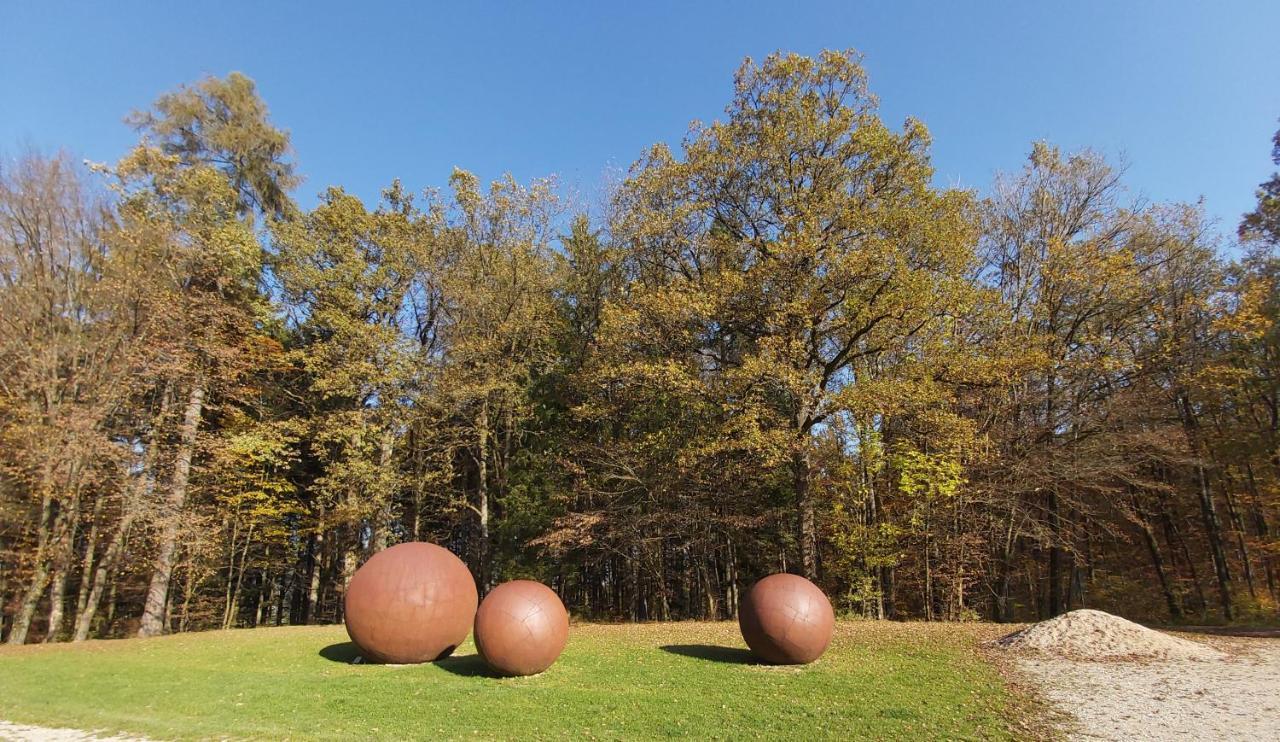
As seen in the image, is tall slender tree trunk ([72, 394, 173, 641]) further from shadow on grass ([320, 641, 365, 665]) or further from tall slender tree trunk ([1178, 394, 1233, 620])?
tall slender tree trunk ([1178, 394, 1233, 620])

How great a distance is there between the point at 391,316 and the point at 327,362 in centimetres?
324

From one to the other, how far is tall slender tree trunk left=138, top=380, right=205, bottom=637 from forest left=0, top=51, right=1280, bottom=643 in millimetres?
112

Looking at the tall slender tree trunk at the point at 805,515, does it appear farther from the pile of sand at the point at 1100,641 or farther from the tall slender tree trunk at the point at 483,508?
the tall slender tree trunk at the point at 483,508

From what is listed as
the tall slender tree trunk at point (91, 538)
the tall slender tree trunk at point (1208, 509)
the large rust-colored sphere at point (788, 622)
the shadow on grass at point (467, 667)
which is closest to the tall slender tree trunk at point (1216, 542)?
the tall slender tree trunk at point (1208, 509)

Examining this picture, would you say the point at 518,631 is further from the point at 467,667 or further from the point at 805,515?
the point at 805,515

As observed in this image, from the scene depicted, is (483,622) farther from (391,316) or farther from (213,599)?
(213,599)

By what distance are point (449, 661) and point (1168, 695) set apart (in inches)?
453

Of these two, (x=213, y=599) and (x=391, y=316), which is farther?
(x=213, y=599)

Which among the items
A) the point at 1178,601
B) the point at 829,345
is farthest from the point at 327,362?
the point at 1178,601

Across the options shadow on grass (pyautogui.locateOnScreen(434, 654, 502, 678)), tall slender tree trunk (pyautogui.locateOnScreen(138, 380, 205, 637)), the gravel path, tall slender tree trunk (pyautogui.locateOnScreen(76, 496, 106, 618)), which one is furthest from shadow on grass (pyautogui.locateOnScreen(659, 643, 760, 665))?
tall slender tree trunk (pyautogui.locateOnScreen(76, 496, 106, 618))

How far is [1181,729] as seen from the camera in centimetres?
758

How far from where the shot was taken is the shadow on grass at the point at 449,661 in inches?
438

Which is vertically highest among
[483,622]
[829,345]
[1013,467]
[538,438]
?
[829,345]

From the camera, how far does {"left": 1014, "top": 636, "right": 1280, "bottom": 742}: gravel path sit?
757cm
